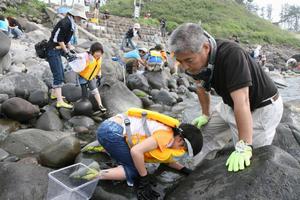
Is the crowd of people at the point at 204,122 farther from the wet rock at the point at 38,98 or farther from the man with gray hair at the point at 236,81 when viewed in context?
the wet rock at the point at 38,98

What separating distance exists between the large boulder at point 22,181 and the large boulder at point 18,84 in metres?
3.57

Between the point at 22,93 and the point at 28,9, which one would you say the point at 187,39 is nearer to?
the point at 22,93

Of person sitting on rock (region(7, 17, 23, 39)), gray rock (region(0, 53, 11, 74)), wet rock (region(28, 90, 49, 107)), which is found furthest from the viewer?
person sitting on rock (region(7, 17, 23, 39))

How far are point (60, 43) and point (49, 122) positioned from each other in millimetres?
1559

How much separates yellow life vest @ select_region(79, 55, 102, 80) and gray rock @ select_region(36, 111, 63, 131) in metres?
1.08

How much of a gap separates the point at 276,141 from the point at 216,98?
6047 mm

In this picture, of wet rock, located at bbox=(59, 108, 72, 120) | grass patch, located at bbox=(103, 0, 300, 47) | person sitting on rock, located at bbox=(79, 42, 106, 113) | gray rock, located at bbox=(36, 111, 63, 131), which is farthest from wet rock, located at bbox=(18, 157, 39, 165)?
grass patch, located at bbox=(103, 0, 300, 47)

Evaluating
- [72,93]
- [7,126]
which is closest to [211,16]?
[72,93]

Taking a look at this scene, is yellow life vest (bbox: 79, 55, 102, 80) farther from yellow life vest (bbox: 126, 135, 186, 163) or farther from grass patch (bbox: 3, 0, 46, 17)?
grass patch (bbox: 3, 0, 46, 17)

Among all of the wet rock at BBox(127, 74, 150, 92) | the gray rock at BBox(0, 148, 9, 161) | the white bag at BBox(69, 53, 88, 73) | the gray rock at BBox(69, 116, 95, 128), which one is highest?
the white bag at BBox(69, 53, 88, 73)

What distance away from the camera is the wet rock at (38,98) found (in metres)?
6.88

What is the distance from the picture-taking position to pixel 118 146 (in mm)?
3635

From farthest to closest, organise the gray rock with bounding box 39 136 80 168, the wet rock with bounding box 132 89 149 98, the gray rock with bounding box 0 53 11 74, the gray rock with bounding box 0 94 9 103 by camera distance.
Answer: the wet rock with bounding box 132 89 149 98
the gray rock with bounding box 0 53 11 74
the gray rock with bounding box 0 94 9 103
the gray rock with bounding box 39 136 80 168

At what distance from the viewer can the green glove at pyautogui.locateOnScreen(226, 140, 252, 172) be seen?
10.1 feet
